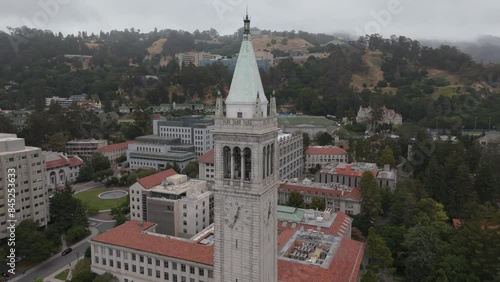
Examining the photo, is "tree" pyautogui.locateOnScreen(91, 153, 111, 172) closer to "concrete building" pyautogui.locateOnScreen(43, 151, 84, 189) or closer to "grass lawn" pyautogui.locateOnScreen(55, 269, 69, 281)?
"concrete building" pyautogui.locateOnScreen(43, 151, 84, 189)

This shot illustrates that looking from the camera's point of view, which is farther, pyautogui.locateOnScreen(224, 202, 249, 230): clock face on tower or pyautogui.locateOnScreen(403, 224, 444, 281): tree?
pyautogui.locateOnScreen(403, 224, 444, 281): tree

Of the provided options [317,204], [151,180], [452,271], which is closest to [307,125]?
[317,204]

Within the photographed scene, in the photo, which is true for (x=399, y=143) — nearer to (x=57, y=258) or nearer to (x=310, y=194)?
(x=310, y=194)

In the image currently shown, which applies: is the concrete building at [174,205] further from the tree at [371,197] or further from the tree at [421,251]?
the tree at [421,251]

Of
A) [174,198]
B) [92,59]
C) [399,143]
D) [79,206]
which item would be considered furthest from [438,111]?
[92,59]

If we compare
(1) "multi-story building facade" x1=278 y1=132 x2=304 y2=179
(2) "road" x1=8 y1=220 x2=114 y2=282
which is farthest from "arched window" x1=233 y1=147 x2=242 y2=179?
(1) "multi-story building facade" x1=278 y1=132 x2=304 y2=179

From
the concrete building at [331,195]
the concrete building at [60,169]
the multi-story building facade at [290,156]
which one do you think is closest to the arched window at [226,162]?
the concrete building at [331,195]
